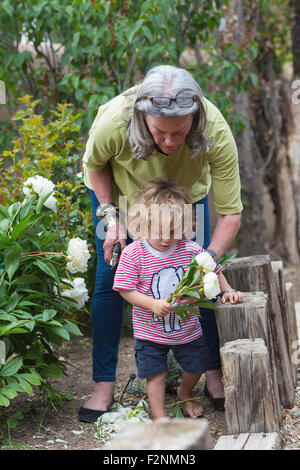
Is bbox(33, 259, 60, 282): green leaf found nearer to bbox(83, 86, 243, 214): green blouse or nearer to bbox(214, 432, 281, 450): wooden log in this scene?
bbox(83, 86, 243, 214): green blouse

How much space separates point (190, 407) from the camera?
120 inches

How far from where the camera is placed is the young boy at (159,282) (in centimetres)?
277

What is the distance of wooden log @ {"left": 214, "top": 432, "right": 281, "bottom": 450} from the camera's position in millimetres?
2277

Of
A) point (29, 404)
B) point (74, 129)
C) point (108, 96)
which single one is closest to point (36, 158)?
point (74, 129)

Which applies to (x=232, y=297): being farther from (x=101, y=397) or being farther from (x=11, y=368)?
(x=11, y=368)

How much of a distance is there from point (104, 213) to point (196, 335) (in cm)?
67

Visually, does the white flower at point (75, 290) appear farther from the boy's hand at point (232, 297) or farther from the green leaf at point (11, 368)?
the boy's hand at point (232, 297)

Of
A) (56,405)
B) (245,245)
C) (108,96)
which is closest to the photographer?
(56,405)

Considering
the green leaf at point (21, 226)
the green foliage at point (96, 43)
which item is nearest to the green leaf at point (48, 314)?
the green leaf at point (21, 226)

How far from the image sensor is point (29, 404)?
10.6 ft

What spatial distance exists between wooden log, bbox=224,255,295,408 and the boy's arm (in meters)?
0.57

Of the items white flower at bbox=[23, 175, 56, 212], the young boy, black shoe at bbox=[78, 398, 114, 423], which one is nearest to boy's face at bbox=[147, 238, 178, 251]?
the young boy

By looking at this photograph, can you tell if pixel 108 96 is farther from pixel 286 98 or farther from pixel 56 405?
pixel 286 98

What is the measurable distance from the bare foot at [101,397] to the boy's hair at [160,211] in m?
0.76
